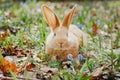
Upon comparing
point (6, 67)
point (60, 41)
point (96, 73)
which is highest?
point (60, 41)

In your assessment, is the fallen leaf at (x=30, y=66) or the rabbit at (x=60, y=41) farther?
the rabbit at (x=60, y=41)

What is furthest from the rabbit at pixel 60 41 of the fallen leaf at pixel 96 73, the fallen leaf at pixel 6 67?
the fallen leaf at pixel 6 67

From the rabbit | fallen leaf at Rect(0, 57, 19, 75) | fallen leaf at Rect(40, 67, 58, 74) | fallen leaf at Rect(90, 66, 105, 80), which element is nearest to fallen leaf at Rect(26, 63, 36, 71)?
fallen leaf at Rect(40, 67, 58, 74)

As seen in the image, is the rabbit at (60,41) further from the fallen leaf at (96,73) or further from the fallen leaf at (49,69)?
the fallen leaf at (96,73)

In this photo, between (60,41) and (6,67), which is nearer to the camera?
(6,67)

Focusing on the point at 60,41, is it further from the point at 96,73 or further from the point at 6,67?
the point at 6,67

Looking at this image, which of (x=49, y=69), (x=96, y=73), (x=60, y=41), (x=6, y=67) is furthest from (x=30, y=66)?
(x=96, y=73)

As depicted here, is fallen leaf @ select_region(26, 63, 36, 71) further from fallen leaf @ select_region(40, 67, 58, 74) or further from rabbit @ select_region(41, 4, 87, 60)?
rabbit @ select_region(41, 4, 87, 60)

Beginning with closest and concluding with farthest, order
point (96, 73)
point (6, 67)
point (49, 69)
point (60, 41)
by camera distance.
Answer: point (6, 67) → point (96, 73) → point (49, 69) → point (60, 41)

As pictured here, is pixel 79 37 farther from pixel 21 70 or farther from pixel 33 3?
pixel 33 3

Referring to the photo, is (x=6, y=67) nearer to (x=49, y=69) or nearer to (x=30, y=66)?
(x=30, y=66)

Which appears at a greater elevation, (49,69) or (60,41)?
(60,41)

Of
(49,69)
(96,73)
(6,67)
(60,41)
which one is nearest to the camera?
(6,67)

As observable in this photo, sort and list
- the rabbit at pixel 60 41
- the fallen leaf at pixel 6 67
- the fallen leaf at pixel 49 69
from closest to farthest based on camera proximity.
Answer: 1. the fallen leaf at pixel 6 67
2. the fallen leaf at pixel 49 69
3. the rabbit at pixel 60 41
